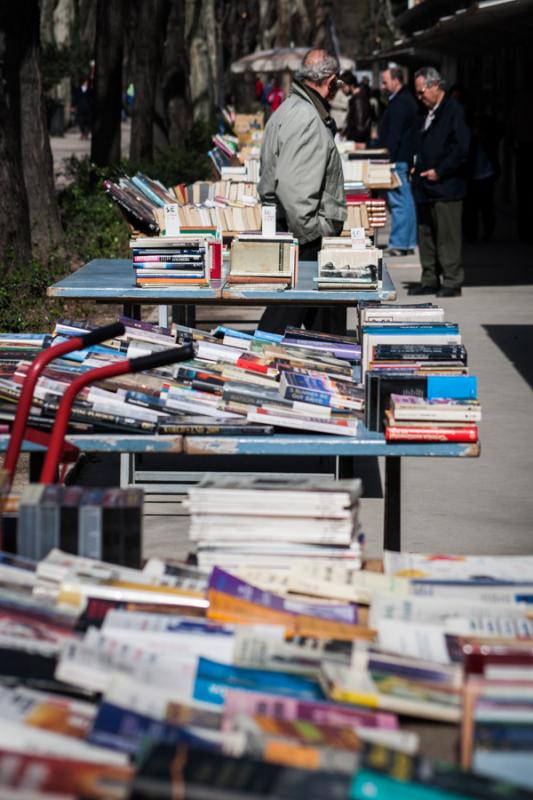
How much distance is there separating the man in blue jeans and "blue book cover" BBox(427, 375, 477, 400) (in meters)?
12.0

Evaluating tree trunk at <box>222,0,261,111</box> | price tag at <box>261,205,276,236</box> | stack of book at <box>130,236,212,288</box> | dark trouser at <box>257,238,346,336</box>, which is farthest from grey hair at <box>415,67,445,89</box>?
tree trunk at <box>222,0,261,111</box>

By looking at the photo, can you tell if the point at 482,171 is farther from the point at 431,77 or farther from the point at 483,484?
the point at 483,484

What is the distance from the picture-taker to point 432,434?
4918mm

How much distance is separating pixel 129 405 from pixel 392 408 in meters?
0.91

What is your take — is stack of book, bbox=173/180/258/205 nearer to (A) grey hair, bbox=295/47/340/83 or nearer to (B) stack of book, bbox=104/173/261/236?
(B) stack of book, bbox=104/173/261/236

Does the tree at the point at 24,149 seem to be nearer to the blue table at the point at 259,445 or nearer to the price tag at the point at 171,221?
the price tag at the point at 171,221

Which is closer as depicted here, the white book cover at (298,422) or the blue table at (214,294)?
the white book cover at (298,422)

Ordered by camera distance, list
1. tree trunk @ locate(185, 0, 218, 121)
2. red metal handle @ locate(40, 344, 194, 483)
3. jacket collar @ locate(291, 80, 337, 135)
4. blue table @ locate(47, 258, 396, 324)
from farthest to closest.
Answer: tree trunk @ locate(185, 0, 218, 121) → jacket collar @ locate(291, 80, 337, 135) → blue table @ locate(47, 258, 396, 324) → red metal handle @ locate(40, 344, 194, 483)

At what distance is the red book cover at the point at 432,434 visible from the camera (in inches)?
193

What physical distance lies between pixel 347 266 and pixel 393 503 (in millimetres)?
2948

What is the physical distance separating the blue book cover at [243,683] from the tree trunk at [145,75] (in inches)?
841

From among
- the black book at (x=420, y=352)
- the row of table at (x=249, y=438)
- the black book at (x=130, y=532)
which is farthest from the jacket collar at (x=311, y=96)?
the black book at (x=130, y=532)

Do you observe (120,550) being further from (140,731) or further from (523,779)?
(523,779)

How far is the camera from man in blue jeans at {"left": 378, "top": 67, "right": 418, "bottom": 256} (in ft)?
55.4
